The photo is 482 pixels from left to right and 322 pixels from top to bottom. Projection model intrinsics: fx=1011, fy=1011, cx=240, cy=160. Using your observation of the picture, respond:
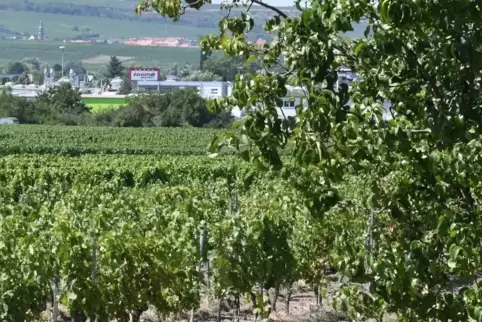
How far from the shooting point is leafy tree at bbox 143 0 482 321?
388cm

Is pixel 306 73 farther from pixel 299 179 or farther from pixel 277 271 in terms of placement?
pixel 277 271

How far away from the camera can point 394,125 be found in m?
→ 4.16

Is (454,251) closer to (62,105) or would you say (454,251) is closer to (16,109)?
(16,109)

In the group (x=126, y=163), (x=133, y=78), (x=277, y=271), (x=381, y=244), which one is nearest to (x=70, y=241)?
(x=277, y=271)

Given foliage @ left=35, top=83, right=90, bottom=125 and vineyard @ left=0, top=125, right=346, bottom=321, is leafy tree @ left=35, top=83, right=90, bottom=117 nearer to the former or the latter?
foliage @ left=35, top=83, right=90, bottom=125

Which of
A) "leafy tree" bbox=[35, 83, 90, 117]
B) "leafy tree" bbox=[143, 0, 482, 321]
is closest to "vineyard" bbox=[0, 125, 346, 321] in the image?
"leafy tree" bbox=[143, 0, 482, 321]

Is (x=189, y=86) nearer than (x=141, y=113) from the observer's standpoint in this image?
No

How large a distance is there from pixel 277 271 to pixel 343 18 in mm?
6949

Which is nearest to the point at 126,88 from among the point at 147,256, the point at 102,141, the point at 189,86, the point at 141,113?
the point at 189,86

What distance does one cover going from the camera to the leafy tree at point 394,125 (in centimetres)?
388

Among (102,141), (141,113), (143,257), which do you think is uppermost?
(143,257)

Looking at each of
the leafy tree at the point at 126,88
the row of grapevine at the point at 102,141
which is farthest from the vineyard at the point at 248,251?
the leafy tree at the point at 126,88

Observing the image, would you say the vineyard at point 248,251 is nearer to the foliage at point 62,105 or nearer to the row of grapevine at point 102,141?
the row of grapevine at point 102,141

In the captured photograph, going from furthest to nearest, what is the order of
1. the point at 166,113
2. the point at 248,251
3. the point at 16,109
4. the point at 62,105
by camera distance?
the point at 62,105, the point at 16,109, the point at 166,113, the point at 248,251
